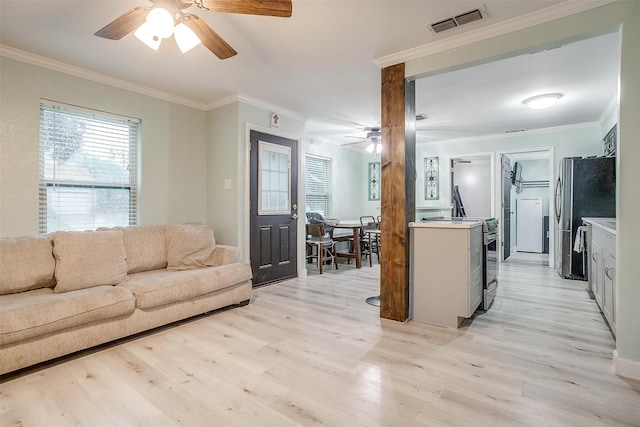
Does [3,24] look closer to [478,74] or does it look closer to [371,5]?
[371,5]

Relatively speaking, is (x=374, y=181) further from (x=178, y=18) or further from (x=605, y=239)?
(x=178, y=18)

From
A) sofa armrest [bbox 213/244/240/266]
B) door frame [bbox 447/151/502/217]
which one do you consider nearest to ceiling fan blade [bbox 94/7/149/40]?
sofa armrest [bbox 213/244/240/266]

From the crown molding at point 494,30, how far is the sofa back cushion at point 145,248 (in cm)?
285

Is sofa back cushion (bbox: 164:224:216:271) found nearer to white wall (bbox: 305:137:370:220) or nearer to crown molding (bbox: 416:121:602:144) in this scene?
white wall (bbox: 305:137:370:220)

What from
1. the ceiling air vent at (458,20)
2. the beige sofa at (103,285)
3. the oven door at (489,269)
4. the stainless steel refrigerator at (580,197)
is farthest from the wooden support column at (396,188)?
the stainless steel refrigerator at (580,197)

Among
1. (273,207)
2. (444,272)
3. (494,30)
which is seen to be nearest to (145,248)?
(273,207)

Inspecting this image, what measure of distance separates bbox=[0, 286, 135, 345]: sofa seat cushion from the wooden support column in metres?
2.18

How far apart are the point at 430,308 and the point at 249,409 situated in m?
1.85

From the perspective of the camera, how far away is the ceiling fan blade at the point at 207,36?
200cm

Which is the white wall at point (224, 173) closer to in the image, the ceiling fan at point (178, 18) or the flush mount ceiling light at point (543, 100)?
the ceiling fan at point (178, 18)

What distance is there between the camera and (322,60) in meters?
3.08

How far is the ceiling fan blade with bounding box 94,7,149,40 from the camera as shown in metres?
1.91

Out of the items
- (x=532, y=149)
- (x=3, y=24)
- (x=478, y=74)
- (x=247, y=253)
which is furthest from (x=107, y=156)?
(x=532, y=149)

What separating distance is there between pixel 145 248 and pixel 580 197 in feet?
17.9
